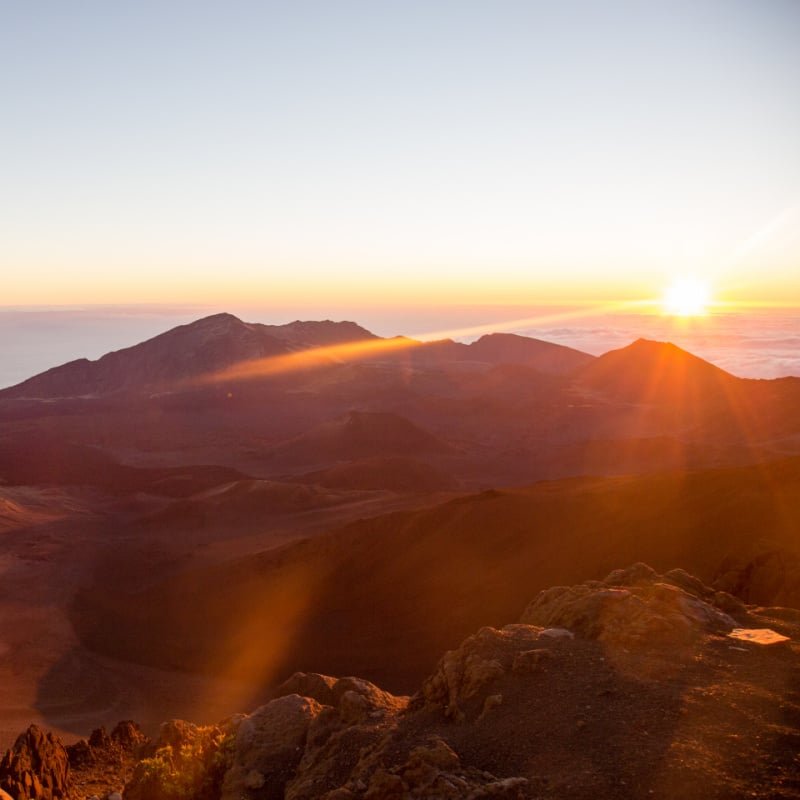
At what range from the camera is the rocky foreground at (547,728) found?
6.66m

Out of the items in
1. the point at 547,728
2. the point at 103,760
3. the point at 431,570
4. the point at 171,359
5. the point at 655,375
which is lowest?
the point at 431,570

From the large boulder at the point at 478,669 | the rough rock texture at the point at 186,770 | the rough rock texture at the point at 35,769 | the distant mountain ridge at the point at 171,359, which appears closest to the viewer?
the large boulder at the point at 478,669

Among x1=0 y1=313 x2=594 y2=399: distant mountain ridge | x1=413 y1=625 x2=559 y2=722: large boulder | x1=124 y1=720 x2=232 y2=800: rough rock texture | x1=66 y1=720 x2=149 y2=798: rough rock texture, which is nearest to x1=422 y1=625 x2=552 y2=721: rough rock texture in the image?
x1=413 y1=625 x2=559 y2=722: large boulder

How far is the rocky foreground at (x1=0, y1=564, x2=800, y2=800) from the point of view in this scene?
666 centimetres

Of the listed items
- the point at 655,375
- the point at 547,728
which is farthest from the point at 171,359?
the point at 547,728

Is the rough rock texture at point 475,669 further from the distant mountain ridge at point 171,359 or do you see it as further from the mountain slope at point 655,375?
the distant mountain ridge at point 171,359

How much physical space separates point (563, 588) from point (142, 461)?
57.4 meters

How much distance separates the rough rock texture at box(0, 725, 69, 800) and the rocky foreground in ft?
0.10

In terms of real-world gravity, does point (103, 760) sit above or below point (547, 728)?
below

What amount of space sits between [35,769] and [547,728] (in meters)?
7.98

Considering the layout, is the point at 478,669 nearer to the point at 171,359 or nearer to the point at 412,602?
the point at 412,602

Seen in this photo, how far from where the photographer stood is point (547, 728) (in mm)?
7629

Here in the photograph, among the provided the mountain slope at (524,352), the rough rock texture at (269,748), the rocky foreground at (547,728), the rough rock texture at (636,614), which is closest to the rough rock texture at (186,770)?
the rocky foreground at (547,728)

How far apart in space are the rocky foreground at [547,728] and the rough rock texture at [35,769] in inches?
1.2
